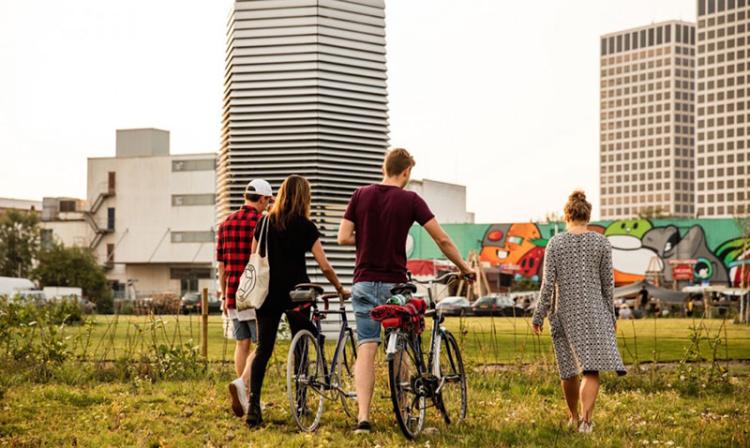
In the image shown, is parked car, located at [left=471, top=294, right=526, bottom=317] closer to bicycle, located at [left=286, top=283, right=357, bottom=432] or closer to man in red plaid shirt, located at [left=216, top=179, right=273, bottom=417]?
man in red plaid shirt, located at [left=216, top=179, right=273, bottom=417]

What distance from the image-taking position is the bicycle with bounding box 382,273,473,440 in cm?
667

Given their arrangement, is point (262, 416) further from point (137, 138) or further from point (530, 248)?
point (137, 138)

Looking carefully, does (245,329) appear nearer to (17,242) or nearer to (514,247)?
(17,242)

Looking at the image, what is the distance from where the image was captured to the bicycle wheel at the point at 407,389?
21.9 ft

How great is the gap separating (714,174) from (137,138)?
124993 millimetres

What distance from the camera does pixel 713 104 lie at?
7298 inches

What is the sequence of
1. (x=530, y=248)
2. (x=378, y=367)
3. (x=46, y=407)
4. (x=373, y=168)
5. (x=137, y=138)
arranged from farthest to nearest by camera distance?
(x=137, y=138), (x=530, y=248), (x=373, y=168), (x=378, y=367), (x=46, y=407)

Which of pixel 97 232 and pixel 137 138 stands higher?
pixel 137 138

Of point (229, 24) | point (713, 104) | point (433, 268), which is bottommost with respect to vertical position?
point (433, 268)

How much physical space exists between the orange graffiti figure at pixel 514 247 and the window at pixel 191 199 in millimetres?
24556

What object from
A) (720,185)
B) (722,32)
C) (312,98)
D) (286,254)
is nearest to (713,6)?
(722,32)

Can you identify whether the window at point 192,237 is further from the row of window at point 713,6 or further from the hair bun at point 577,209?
the row of window at point 713,6

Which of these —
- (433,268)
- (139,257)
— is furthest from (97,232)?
(433,268)

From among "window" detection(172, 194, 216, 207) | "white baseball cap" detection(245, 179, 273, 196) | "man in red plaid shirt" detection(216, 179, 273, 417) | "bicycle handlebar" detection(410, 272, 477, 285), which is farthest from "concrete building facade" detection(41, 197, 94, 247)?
"bicycle handlebar" detection(410, 272, 477, 285)
